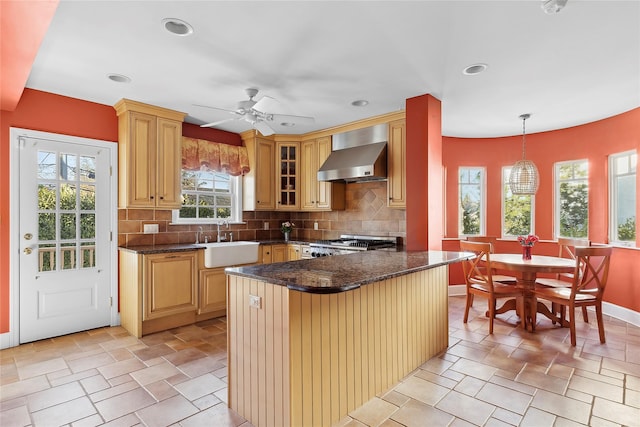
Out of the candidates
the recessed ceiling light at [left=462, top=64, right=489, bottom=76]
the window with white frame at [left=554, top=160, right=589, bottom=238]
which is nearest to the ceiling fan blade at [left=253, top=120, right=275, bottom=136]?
the recessed ceiling light at [left=462, top=64, right=489, bottom=76]

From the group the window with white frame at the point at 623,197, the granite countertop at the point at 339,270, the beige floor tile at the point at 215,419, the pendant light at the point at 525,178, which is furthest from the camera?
the pendant light at the point at 525,178

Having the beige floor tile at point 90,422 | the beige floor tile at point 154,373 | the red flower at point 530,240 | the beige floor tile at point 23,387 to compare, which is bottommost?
the beige floor tile at point 90,422

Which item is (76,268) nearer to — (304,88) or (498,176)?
(304,88)

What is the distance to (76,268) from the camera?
3.58 metres

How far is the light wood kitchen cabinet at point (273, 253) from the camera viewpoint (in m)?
4.68

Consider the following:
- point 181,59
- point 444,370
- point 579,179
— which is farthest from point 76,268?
point 579,179

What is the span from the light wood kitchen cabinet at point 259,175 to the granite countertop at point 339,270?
254 cm

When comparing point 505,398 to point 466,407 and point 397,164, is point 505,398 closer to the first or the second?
point 466,407

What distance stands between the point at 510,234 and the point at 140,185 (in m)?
5.40

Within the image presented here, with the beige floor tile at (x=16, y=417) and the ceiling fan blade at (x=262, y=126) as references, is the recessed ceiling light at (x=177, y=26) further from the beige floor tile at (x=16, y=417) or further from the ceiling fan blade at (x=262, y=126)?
the beige floor tile at (x=16, y=417)

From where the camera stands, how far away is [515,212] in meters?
5.48

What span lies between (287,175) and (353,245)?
1.74 m

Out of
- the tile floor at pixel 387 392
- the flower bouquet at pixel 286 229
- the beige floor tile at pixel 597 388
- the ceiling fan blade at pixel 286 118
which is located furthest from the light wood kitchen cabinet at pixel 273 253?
the beige floor tile at pixel 597 388

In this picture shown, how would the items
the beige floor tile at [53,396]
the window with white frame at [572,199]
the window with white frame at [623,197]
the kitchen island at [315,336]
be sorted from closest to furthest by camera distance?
the kitchen island at [315,336]
the beige floor tile at [53,396]
the window with white frame at [623,197]
the window with white frame at [572,199]
